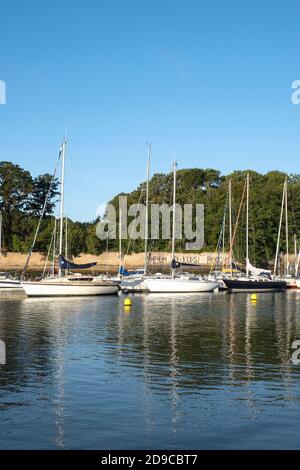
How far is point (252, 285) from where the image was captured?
234 ft

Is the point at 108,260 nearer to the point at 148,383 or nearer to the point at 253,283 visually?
the point at 253,283

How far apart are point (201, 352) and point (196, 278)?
41555 mm

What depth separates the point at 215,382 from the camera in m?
21.7

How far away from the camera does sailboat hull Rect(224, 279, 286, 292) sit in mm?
69625

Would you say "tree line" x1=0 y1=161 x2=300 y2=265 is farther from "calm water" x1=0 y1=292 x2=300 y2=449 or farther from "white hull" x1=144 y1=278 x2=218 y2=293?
"calm water" x1=0 y1=292 x2=300 y2=449

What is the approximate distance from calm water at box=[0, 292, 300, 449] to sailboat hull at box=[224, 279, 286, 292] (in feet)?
90.7

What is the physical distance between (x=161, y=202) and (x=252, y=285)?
58188 millimetres

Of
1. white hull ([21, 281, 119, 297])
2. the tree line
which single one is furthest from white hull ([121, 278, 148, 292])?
the tree line

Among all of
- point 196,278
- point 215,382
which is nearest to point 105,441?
point 215,382

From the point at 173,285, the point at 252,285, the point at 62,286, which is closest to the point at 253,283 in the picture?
the point at 252,285

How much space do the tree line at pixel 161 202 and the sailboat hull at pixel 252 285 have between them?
2769 centimetres

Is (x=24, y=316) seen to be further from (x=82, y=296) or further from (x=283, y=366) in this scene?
(x=283, y=366)

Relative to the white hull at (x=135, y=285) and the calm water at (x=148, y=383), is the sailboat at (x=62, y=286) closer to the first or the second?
the white hull at (x=135, y=285)

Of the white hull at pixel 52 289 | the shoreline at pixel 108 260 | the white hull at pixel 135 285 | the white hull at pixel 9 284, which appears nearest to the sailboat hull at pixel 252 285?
the white hull at pixel 135 285
